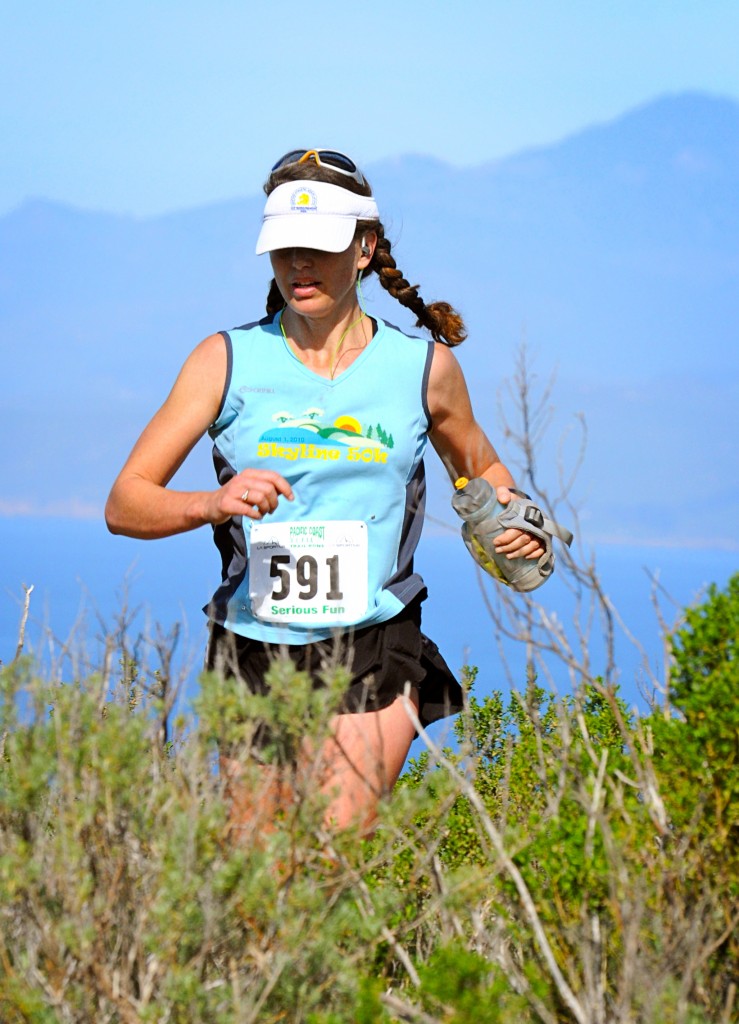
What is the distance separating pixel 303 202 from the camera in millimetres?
4016

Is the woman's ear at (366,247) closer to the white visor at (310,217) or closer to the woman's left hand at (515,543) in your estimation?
the white visor at (310,217)

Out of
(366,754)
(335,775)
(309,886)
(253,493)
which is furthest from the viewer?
(366,754)

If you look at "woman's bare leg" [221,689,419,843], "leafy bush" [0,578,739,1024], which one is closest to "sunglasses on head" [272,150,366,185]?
"woman's bare leg" [221,689,419,843]

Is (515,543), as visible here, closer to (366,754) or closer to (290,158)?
(366,754)

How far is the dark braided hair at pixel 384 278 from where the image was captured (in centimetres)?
420

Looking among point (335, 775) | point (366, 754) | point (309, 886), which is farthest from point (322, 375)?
point (309, 886)

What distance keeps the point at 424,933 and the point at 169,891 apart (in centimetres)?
137

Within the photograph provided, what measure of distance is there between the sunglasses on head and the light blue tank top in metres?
0.54

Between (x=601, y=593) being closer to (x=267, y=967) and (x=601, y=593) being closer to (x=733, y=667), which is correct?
(x=733, y=667)

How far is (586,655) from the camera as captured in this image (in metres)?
3.27

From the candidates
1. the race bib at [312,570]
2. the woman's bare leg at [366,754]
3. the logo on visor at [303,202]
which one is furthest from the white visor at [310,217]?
the woman's bare leg at [366,754]

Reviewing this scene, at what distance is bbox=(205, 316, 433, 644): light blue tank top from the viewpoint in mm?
3971

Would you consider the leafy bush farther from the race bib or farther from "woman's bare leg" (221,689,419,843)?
the race bib

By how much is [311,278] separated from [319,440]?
464mm
